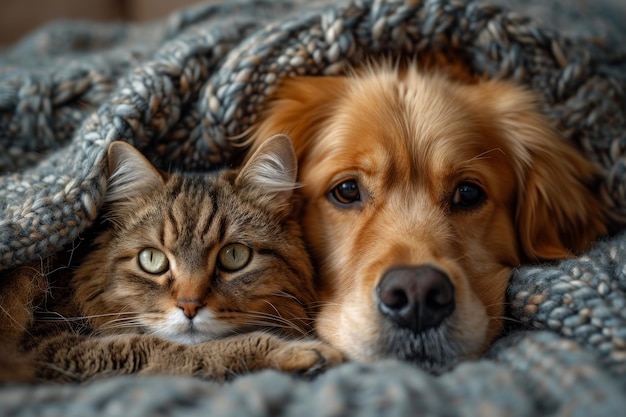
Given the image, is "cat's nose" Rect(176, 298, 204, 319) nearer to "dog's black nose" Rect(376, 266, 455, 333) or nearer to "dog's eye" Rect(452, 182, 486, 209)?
"dog's black nose" Rect(376, 266, 455, 333)

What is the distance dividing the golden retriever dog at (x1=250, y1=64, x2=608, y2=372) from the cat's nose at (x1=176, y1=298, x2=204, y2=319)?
0.93 ft

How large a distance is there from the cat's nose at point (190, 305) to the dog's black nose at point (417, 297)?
1.26 ft

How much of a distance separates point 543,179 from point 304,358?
885 mm

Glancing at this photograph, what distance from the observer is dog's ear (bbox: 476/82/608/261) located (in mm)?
1591

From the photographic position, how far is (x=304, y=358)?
110 cm

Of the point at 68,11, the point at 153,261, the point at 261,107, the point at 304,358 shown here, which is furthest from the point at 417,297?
the point at 68,11

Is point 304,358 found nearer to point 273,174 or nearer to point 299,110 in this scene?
point 273,174

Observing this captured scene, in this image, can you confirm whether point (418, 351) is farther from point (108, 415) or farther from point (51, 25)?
point (51, 25)

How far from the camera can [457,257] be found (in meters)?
1.37

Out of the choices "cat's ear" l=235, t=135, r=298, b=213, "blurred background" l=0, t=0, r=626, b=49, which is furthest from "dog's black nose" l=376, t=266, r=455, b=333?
"blurred background" l=0, t=0, r=626, b=49

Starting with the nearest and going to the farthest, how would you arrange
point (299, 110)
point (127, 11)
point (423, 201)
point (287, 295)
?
point (287, 295) < point (423, 201) < point (299, 110) < point (127, 11)

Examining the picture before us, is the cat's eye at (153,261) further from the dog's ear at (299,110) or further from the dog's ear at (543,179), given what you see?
the dog's ear at (543,179)

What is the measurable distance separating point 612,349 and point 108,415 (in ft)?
2.69

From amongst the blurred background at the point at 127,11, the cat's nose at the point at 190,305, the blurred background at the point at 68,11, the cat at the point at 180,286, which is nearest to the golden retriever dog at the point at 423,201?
the cat at the point at 180,286
